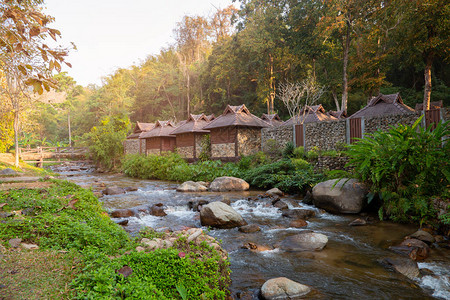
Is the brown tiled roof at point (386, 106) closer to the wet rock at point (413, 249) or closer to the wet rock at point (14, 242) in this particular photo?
the wet rock at point (413, 249)

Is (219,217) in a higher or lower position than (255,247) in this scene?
higher

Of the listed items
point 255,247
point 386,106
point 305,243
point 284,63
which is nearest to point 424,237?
point 305,243

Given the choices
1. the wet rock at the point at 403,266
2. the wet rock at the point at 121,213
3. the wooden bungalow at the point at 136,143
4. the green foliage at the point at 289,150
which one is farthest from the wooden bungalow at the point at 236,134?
the wet rock at the point at 403,266

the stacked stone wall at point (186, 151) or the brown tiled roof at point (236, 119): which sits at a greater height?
the brown tiled roof at point (236, 119)

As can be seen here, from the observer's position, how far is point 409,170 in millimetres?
7840

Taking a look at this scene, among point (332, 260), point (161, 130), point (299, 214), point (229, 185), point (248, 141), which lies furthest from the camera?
point (161, 130)

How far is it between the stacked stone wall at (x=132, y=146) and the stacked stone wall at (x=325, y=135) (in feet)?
65.4

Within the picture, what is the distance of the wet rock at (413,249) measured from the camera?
556 centimetres

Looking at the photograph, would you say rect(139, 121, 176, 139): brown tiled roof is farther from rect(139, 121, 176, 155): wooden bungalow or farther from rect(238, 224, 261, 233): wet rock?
rect(238, 224, 261, 233): wet rock

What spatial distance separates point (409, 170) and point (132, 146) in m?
27.7

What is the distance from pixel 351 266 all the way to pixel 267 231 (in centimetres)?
258

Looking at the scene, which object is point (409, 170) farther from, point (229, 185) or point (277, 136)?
point (277, 136)

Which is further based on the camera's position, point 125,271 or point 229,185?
point 229,185

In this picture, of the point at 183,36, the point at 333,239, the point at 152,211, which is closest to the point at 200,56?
the point at 183,36
